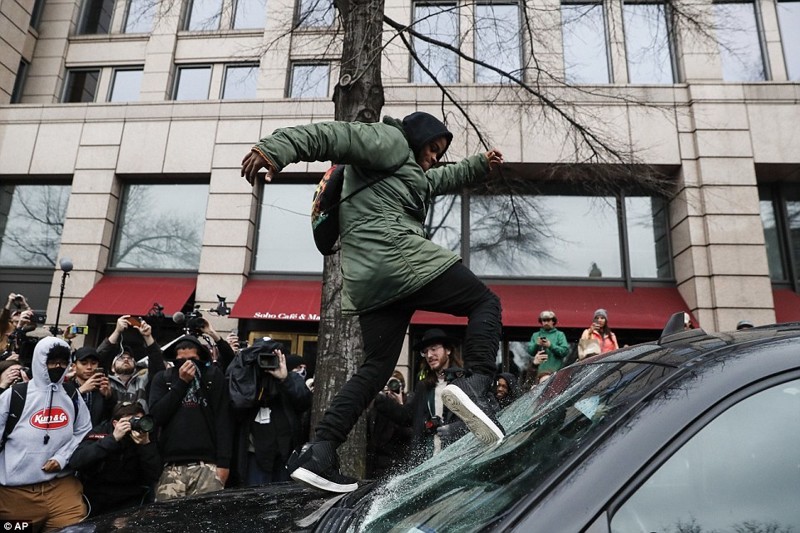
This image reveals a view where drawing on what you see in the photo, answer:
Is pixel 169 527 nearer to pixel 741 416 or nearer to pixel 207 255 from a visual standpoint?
pixel 741 416

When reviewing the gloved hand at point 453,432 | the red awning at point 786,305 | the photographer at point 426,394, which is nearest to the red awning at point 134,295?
the photographer at point 426,394

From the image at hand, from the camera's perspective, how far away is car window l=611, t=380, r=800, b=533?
3.80ft

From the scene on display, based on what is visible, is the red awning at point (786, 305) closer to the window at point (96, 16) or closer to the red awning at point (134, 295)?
the red awning at point (134, 295)

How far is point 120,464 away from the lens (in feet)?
15.1

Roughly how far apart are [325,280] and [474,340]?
8.58 ft

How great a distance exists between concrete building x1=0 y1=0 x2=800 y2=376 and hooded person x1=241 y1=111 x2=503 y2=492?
26.1 feet

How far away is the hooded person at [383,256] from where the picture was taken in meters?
2.58

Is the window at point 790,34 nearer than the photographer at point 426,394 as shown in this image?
No

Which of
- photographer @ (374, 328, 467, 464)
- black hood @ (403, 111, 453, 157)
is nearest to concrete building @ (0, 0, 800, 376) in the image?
photographer @ (374, 328, 467, 464)

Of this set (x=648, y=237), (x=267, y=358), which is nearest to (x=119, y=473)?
(x=267, y=358)

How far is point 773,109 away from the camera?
39.3ft

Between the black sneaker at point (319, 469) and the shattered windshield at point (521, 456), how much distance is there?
0.35 meters

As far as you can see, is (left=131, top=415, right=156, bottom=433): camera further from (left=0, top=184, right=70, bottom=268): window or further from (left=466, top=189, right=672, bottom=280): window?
(left=0, top=184, right=70, bottom=268): window

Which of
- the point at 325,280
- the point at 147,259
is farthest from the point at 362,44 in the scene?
the point at 147,259
